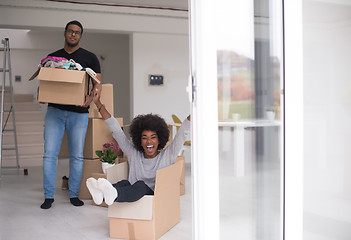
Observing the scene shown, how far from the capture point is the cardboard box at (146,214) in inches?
98.9

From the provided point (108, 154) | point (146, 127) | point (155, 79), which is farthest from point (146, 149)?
point (155, 79)

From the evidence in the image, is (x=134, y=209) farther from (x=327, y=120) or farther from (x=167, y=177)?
(x=327, y=120)

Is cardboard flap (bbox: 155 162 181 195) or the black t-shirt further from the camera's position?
the black t-shirt

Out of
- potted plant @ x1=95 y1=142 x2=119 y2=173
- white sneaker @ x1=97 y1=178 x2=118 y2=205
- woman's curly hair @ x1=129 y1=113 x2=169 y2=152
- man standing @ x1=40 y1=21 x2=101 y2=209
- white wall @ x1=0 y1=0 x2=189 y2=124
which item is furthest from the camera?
white wall @ x1=0 y1=0 x2=189 y2=124

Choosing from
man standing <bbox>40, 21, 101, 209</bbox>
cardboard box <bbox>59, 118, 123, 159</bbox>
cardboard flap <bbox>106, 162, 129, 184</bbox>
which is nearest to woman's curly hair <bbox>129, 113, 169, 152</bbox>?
cardboard flap <bbox>106, 162, 129, 184</bbox>

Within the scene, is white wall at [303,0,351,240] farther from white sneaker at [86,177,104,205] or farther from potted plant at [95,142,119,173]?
potted plant at [95,142,119,173]

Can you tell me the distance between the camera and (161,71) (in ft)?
22.3

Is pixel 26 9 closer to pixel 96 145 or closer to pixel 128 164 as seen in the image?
pixel 96 145

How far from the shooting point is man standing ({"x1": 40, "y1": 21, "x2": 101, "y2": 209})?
11.0ft

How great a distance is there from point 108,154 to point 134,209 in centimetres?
116

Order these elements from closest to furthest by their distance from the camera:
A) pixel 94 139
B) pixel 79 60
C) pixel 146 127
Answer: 1. pixel 146 127
2. pixel 79 60
3. pixel 94 139

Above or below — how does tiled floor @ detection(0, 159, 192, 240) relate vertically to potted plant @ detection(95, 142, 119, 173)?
below

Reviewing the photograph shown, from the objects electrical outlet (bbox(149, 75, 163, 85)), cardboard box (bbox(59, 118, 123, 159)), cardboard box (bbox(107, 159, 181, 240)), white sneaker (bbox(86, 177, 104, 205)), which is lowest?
cardboard box (bbox(107, 159, 181, 240))

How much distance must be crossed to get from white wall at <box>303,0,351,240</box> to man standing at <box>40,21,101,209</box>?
198 cm
